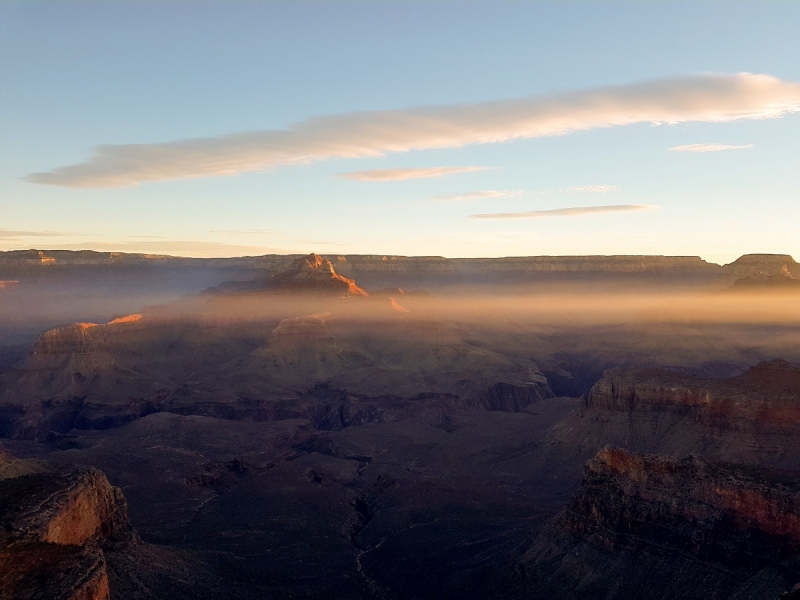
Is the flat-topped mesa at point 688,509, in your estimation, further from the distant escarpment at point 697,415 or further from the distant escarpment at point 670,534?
the distant escarpment at point 697,415

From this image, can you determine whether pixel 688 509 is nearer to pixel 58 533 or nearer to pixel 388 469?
pixel 58 533

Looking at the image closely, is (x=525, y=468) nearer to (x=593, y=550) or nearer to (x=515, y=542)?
(x=515, y=542)

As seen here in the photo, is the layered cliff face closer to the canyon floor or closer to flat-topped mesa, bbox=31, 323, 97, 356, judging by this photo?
the canyon floor

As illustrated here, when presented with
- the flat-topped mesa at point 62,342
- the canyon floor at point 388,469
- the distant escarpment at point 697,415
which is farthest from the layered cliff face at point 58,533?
the flat-topped mesa at point 62,342

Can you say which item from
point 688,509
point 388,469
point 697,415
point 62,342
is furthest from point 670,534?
point 62,342

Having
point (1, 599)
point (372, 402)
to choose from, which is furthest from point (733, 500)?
point (372, 402)

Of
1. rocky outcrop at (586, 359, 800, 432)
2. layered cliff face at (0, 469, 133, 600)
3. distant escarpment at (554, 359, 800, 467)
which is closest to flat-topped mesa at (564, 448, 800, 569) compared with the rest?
distant escarpment at (554, 359, 800, 467)

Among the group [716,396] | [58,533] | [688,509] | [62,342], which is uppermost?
[716,396]

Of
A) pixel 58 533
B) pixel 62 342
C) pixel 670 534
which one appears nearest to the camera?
pixel 58 533
